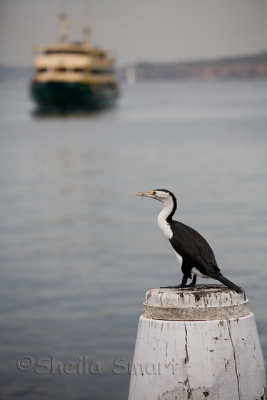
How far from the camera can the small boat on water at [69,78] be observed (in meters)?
90.2

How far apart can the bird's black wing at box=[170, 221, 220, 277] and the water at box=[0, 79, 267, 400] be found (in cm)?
416

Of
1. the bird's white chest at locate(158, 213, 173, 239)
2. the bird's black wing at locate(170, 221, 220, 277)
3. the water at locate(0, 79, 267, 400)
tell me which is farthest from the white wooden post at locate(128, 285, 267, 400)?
the water at locate(0, 79, 267, 400)

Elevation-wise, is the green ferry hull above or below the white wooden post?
above

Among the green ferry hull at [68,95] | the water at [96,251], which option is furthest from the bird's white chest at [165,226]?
the green ferry hull at [68,95]

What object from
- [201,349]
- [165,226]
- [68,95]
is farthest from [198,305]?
[68,95]

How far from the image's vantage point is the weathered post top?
3.90 meters

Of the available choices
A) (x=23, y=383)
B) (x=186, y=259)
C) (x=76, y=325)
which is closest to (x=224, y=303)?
(x=186, y=259)

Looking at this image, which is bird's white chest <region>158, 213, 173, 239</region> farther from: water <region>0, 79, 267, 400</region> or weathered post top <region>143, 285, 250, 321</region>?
water <region>0, 79, 267, 400</region>

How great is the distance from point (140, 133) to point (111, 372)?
227 feet

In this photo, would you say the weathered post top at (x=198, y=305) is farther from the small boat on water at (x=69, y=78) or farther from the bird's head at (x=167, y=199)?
the small boat on water at (x=69, y=78)

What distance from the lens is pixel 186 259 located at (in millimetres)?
4469

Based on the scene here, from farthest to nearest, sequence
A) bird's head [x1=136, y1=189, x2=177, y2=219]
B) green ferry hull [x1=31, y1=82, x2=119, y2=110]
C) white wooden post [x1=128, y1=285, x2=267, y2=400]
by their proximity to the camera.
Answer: green ferry hull [x1=31, y1=82, x2=119, y2=110], bird's head [x1=136, y1=189, x2=177, y2=219], white wooden post [x1=128, y1=285, x2=267, y2=400]

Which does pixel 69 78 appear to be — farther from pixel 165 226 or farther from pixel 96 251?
pixel 165 226

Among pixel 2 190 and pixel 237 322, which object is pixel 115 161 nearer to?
pixel 2 190
